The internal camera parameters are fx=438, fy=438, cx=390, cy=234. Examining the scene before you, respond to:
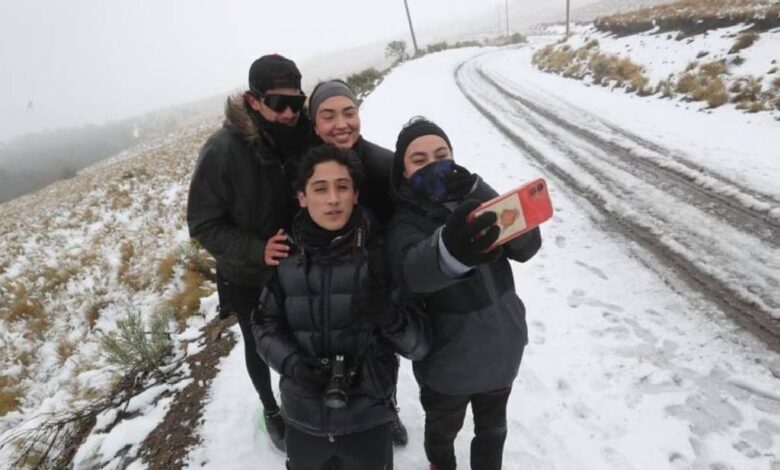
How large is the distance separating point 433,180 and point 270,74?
1004mm

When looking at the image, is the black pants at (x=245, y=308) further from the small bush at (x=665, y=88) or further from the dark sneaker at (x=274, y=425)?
the small bush at (x=665, y=88)

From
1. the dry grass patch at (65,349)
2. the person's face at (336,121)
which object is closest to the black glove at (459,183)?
the person's face at (336,121)

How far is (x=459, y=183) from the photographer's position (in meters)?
1.73

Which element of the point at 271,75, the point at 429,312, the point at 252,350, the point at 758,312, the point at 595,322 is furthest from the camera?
the point at 595,322

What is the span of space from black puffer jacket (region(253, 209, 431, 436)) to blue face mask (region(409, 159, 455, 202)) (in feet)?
0.97

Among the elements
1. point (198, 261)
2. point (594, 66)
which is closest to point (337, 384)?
point (198, 261)

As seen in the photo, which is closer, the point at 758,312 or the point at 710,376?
the point at 710,376

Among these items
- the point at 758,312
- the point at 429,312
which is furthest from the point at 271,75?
the point at 758,312

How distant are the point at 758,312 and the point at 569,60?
15.9 m

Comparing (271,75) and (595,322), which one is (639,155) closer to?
(595,322)

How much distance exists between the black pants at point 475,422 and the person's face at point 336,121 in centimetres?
A: 127

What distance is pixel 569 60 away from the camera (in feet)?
55.3

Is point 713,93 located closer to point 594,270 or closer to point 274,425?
point 594,270

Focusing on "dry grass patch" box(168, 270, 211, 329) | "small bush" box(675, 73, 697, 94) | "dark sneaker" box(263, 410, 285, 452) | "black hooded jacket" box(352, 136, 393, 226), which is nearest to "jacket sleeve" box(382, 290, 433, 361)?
"black hooded jacket" box(352, 136, 393, 226)
